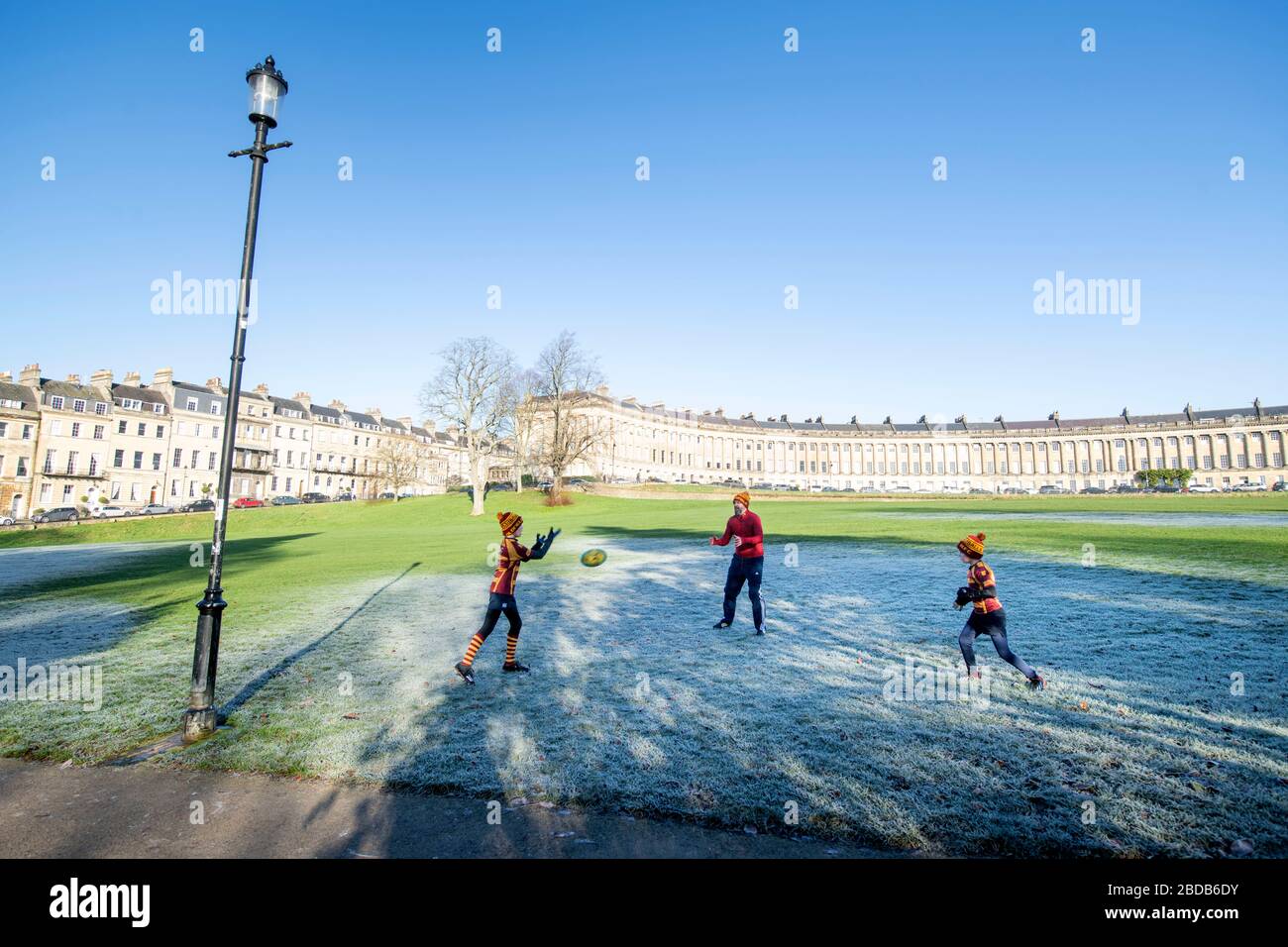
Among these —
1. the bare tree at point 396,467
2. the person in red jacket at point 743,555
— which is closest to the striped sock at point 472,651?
the person in red jacket at point 743,555

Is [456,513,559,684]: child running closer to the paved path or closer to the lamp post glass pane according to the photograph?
the paved path

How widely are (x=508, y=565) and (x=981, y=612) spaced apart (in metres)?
7.09

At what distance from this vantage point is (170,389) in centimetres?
8331

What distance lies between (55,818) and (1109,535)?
3145 centimetres

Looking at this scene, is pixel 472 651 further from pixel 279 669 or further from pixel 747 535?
pixel 747 535

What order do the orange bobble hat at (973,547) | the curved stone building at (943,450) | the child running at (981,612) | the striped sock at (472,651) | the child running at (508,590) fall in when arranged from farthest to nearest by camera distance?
the curved stone building at (943,450)
the child running at (508,590)
the striped sock at (472,651)
the orange bobble hat at (973,547)
the child running at (981,612)

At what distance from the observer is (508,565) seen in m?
9.86

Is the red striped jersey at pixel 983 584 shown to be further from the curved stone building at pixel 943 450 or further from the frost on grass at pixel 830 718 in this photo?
the curved stone building at pixel 943 450

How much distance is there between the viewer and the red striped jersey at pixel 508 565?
970 cm

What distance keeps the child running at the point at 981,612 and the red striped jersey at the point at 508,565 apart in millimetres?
6530

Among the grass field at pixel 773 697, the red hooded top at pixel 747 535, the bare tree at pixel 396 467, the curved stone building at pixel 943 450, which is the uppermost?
the curved stone building at pixel 943 450

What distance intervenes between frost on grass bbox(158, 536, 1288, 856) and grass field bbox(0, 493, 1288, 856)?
1.5 inches

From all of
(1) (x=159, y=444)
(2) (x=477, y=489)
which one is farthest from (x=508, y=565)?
(1) (x=159, y=444)
